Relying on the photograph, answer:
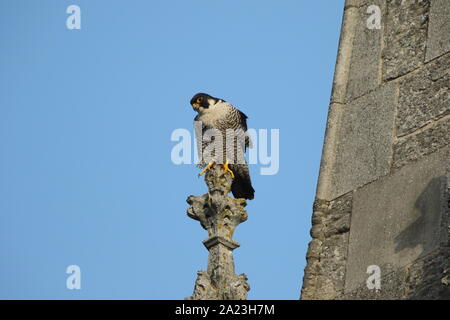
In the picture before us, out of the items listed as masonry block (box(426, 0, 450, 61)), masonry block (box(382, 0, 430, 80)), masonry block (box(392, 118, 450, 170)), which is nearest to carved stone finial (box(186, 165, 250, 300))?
masonry block (box(392, 118, 450, 170))

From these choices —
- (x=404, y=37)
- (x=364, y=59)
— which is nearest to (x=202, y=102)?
(x=364, y=59)

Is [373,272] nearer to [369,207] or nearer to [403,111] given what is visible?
[369,207]

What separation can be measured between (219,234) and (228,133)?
3.43 metres

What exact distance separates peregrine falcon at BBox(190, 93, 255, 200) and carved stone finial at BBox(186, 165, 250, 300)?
242cm

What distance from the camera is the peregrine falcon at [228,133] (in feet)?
40.9

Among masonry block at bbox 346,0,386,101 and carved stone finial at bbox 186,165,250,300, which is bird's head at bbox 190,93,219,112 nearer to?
masonry block at bbox 346,0,386,101

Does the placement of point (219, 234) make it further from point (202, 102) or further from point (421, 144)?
point (202, 102)

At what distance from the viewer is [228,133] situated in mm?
12781

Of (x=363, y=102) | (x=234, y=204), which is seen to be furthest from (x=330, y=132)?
(x=234, y=204)

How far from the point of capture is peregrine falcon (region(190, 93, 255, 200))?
→ 40.9 feet

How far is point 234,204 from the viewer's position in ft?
31.5

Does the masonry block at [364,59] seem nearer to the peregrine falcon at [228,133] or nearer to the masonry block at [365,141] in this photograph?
the masonry block at [365,141]

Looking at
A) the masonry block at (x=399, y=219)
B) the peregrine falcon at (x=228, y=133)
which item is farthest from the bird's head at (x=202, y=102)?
the masonry block at (x=399, y=219)
